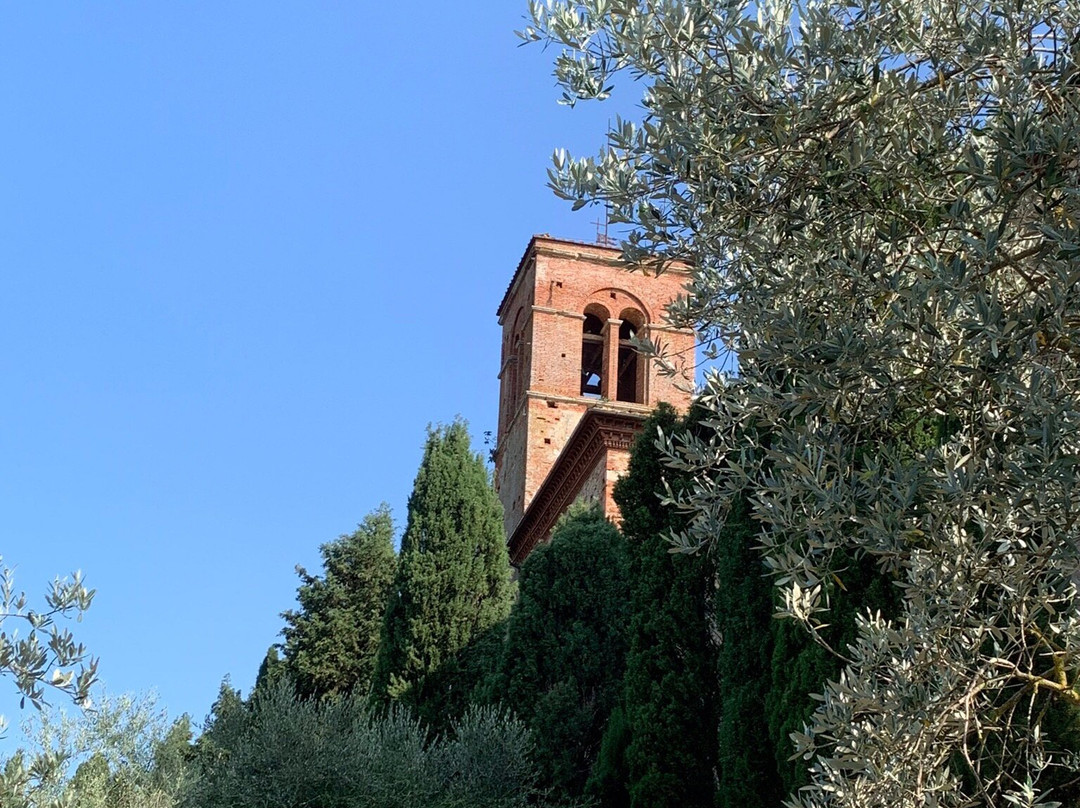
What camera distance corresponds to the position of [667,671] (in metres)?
13.4

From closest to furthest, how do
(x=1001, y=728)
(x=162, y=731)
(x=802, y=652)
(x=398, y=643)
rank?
(x=1001, y=728), (x=802, y=652), (x=162, y=731), (x=398, y=643)

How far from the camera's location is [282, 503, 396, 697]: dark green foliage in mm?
28234

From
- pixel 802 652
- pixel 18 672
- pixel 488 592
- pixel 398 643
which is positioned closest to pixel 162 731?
pixel 398 643

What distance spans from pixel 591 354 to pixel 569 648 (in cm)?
1871

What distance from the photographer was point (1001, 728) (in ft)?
19.0

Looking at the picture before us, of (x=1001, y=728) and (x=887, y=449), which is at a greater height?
(x=887, y=449)

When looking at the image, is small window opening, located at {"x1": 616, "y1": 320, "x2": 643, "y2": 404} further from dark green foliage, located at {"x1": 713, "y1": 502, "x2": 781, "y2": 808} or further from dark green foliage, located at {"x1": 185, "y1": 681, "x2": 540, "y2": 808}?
dark green foliage, located at {"x1": 713, "y1": 502, "x2": 781, "y2": 808}

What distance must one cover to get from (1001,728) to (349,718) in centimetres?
1186

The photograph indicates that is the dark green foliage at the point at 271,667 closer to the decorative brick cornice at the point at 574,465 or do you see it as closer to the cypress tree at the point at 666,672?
the decorative brick cornice at the point at 574,465

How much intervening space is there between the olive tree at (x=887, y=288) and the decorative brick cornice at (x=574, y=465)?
53.0ft

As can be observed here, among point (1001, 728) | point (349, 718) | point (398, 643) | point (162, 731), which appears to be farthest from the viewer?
point (398, 643)

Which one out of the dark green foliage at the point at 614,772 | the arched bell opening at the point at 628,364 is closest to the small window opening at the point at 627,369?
the arched bell opening at the point at 628,364

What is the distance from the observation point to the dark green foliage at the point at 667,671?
42.7 feet

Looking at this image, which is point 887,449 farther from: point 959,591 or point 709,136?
point 709,136
